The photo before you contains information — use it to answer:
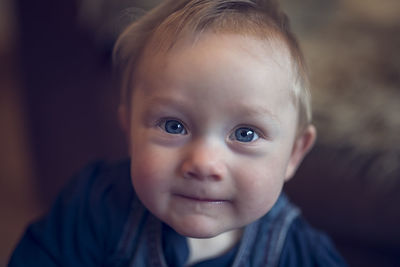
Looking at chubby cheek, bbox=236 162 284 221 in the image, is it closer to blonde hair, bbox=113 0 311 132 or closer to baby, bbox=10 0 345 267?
baby, bbox=10 0 345 267

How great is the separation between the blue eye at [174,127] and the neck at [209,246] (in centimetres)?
22

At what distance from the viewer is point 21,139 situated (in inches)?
70.1

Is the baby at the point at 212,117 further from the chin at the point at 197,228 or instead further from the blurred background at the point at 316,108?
the blurred background at the point at 316,108

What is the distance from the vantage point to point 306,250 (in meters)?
0.75

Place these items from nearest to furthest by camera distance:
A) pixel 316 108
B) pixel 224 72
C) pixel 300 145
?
pixel 224 72
pixel 300 145
pixel 316 108

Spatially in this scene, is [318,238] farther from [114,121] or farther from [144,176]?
[114,121]

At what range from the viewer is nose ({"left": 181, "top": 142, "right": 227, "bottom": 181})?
1.89 feet

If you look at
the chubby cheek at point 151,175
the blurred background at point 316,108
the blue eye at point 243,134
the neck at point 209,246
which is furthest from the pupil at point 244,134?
the blurred background at point 316,108

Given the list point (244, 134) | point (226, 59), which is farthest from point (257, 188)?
point (226, 59)

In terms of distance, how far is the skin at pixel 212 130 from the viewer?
575mm

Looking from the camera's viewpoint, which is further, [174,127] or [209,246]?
[209,246]

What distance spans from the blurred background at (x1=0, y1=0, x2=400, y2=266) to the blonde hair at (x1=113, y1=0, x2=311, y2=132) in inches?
7.3

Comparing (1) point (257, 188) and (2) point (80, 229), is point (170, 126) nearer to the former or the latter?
(1) point (257, 188)

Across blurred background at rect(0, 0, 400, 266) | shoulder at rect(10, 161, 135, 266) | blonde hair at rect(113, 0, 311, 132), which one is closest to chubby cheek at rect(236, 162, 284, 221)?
blonde hair at rect(113, 0, 311, 132)
